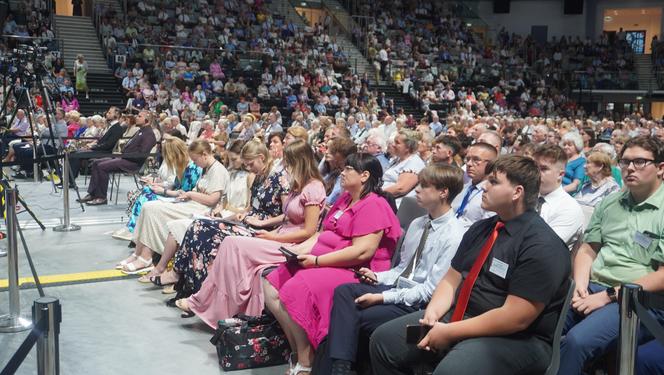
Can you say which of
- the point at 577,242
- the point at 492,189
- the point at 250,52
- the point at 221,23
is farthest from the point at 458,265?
the point at 221,23

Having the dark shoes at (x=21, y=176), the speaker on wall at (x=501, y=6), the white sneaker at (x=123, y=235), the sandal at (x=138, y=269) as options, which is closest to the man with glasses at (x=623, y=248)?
the sandal at (x=138, y=269)

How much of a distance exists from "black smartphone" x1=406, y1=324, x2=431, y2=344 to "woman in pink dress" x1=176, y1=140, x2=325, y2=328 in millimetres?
1547

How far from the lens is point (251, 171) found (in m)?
5.61

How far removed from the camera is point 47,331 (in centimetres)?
244

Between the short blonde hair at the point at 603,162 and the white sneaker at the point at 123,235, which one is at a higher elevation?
the short blonde hair at the point at 603,162

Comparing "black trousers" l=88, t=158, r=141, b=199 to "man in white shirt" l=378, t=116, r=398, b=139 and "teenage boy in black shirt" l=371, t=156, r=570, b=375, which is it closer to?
"man in white shirt" l=378, t=116, r=398, b=139

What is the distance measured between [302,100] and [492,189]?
17497 millimetres

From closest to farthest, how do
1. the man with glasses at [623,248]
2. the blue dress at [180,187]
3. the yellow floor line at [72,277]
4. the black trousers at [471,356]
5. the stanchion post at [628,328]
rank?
the stanchion post at [628,328] < the black trousers at [471,356] < the man with glasses at [623,248] < the yellow floor line at [72,277] < the blue dress at [180,187]

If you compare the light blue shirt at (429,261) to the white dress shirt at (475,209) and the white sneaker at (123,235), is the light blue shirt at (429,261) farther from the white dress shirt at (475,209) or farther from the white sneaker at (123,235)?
the white sneaker at (123,235)

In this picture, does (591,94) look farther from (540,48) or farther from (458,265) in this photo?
(458,265)

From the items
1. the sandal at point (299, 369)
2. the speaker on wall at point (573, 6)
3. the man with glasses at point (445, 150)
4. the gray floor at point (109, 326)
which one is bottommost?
the gray floor at point (109, 326)

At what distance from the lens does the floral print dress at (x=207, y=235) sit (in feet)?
15.5

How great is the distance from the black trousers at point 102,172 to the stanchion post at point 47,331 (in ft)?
23.5

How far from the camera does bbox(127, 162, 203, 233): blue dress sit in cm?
642
